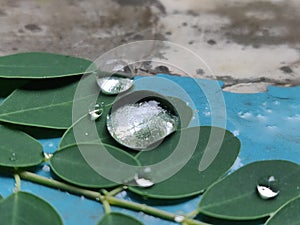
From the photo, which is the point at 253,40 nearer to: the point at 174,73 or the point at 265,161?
the point at 174,73

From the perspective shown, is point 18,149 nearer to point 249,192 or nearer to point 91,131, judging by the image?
point 91,131

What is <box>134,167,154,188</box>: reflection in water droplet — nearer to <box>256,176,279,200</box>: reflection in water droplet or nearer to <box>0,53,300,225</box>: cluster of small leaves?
<box>0,53,300,225</box>: cluster of small leaves

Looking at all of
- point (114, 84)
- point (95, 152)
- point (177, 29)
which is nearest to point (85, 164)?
point (95, 152)

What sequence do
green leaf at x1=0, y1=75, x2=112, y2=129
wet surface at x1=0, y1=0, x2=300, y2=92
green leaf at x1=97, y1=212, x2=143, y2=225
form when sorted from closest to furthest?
1. green leaf at x1=97, y1=212, x2=143, y2=225
2. green leaf at x1=0, y1=75, x2=112, y2=129
3. wet surface at x1=0, y1=0, x2=300, y2=92

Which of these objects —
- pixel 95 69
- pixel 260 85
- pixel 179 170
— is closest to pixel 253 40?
pixel 260 85

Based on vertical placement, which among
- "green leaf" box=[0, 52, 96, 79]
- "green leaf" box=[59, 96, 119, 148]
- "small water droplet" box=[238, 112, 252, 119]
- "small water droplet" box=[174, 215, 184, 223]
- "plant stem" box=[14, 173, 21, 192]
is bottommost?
"small water droplet" box=[174, 215, 184, 223]

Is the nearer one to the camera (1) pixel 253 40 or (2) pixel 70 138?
(2) pixel 70 138

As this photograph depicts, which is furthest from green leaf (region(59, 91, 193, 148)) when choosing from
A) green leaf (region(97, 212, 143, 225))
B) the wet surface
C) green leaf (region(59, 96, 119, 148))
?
the wet surface
